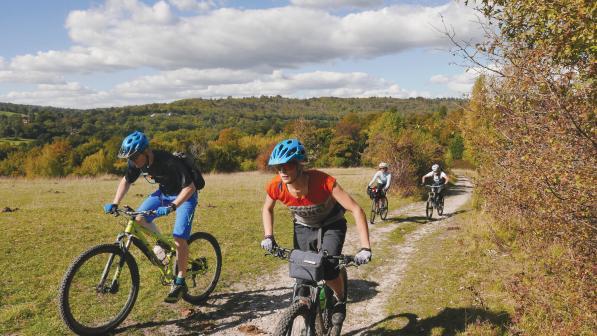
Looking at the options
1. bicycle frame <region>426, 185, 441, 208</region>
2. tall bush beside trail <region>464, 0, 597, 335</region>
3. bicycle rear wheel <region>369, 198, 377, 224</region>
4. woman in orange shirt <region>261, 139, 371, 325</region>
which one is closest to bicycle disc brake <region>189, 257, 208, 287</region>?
woman in orange shirt <region>261, 139, 371, 325</region>

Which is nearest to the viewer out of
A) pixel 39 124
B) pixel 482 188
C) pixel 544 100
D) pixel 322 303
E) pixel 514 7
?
pixel 322 303

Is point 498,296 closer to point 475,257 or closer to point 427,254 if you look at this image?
point 475,257

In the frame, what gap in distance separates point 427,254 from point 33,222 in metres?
12.5

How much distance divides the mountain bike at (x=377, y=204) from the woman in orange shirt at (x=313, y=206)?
10.8 m

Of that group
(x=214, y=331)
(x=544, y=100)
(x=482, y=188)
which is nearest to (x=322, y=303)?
(x=214, y=331)

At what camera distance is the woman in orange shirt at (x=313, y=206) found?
14.6 ft

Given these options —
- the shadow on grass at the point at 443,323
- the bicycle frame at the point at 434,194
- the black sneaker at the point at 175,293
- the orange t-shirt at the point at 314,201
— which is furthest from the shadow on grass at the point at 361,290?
the bicycle frame at the point at 434,194

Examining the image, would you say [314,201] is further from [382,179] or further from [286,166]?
[382,179]

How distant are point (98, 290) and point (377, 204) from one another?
476 inches

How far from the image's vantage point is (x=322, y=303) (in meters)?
4.53

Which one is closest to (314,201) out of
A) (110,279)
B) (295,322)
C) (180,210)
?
(295,322)

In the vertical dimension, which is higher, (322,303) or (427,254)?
(322,303)

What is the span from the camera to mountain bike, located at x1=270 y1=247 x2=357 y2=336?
153 inches

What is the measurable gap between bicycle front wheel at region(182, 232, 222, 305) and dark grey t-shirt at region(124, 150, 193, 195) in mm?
1171
